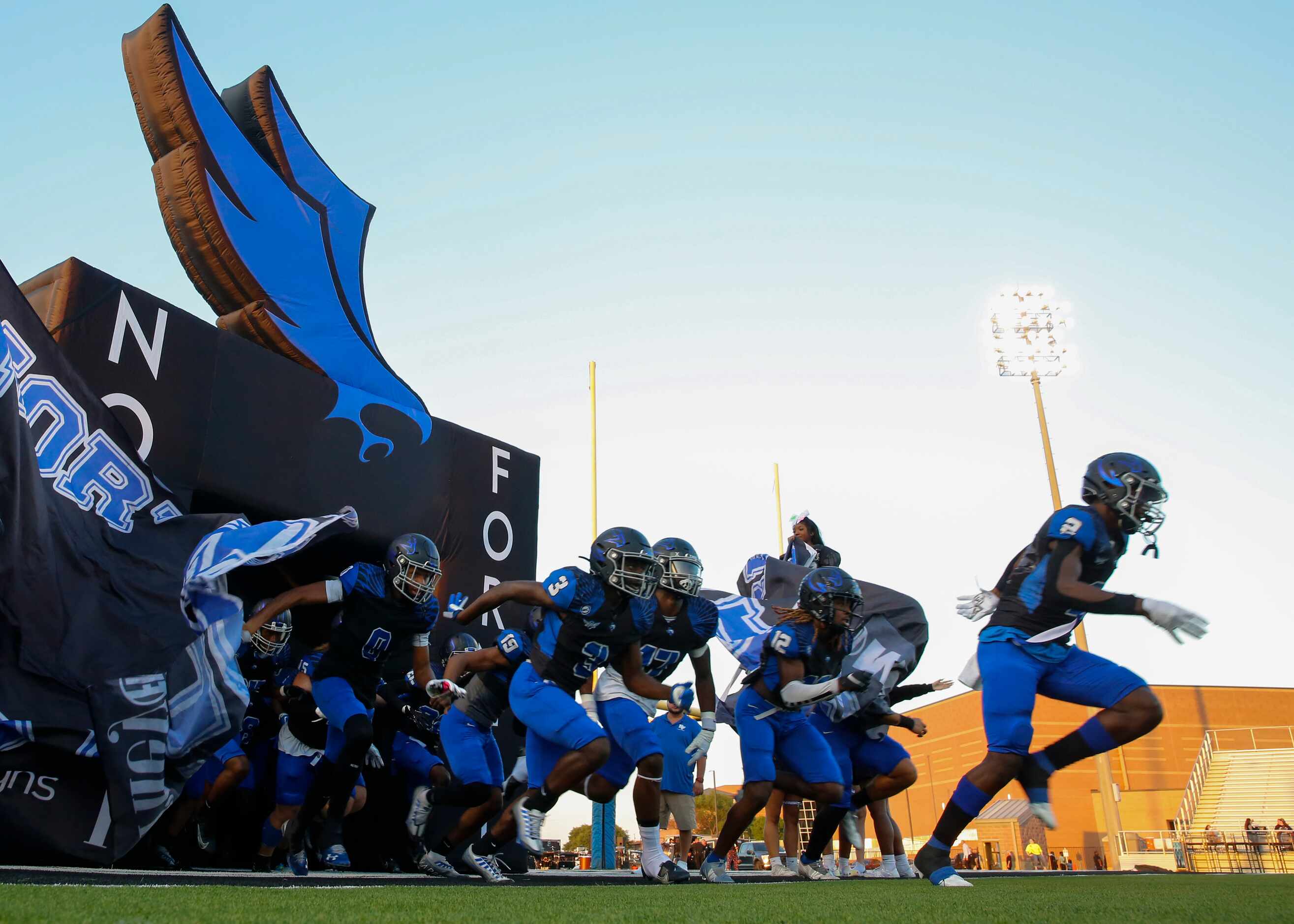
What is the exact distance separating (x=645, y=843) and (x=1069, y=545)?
3005 mm

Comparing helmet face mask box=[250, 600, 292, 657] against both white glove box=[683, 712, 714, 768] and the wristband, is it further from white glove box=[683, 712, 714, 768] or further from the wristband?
the wristband

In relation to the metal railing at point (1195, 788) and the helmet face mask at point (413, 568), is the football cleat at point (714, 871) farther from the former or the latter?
the metal railing at point (1195, 788)

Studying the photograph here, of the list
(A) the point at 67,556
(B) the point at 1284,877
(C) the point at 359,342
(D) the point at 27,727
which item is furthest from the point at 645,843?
(C) the point at 359,342

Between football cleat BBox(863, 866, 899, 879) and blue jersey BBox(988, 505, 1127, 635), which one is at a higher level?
blue jersey BBox(988, 505, 1127, 635)

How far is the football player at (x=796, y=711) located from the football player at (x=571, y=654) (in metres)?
0.69

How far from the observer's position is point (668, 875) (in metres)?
5.89

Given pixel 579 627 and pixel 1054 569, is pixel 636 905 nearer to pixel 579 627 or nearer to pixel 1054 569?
pixel 579 627

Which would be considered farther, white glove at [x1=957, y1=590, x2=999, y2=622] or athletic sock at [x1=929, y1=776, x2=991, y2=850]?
white glove at [x1=957, y1=590, x2=999, y2=622]

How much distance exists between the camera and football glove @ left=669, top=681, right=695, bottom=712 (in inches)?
242

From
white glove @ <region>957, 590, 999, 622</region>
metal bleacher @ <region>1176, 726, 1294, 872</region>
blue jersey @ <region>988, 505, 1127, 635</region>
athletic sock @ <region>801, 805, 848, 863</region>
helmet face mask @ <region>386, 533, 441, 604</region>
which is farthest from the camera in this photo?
metal bleacher @ <region>1176, 726, 1294, 872</region>

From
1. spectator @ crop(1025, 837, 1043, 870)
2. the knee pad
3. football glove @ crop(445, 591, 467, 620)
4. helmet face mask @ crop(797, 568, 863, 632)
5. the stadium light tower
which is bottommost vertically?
spectator @ crop(1025, 837, 1043, 870)

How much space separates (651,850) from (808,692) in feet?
4.41

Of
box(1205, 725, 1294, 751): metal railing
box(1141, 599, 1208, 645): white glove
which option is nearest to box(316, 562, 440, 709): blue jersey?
box(1141, 599, 1208, 645): white glove

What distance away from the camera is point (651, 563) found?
6.18 metres
